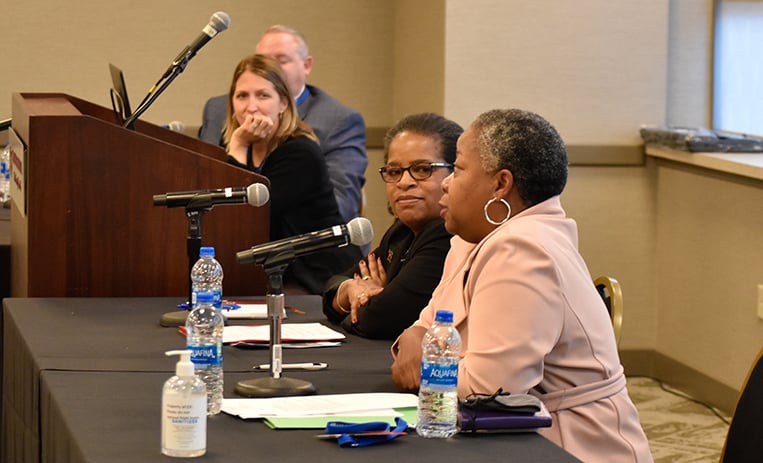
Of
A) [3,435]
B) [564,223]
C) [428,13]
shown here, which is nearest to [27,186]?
[3,435]

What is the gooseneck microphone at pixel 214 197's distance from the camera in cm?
274

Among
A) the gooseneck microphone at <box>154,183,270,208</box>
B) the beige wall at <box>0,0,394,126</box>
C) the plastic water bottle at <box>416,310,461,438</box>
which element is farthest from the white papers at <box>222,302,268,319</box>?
the beige wall at <box>0,0,394,126</box>

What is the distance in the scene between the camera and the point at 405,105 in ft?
22.1

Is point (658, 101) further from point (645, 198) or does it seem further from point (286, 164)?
point (286, 164)

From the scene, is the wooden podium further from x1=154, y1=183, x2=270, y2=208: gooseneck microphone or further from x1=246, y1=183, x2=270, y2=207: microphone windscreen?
x1=246, y1=183, x2=270, y2=207: microphone windscreen

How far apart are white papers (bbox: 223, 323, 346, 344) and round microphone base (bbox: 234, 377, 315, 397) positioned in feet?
1.67

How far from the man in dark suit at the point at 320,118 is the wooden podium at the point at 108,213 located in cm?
204

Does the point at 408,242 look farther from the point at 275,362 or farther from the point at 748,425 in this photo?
the point at 748,425

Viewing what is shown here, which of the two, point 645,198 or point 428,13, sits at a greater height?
point 428,13

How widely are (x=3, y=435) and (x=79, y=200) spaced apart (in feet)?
2.35

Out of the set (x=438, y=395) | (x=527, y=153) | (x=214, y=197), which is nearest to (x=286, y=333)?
(x=214, y=197)

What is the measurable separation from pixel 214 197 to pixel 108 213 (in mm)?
697

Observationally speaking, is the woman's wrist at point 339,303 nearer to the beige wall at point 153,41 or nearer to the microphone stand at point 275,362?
the microphone stand at point 275,362

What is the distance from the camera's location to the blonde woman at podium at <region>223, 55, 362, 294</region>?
4242 millimetres
